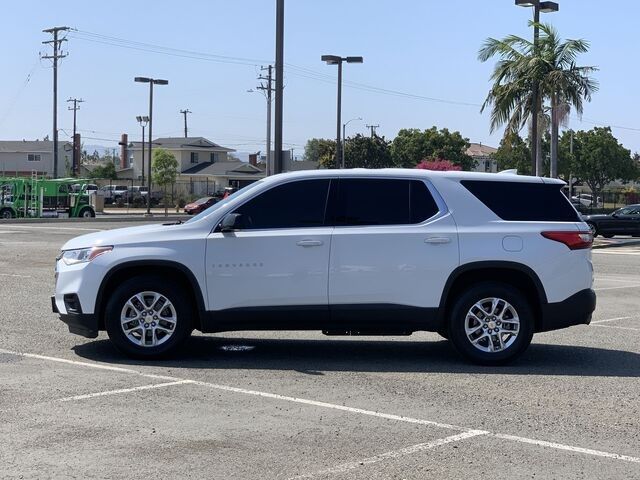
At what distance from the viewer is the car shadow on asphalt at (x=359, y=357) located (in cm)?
898

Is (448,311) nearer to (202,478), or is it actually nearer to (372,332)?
(372,332)

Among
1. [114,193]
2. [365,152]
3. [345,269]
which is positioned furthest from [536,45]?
[114,193]

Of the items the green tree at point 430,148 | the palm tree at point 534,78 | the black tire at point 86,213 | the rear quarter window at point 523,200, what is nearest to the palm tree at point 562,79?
the palm tree at point 534,78

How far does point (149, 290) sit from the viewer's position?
9.00 meters

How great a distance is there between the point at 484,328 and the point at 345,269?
1474mm

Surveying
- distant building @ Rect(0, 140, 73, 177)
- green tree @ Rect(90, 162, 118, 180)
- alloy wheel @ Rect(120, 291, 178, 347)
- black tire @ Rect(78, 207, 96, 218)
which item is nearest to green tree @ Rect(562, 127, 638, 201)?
black tire @ Rect(78, 207, 96, 218)

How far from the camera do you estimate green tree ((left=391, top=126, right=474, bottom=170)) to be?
3219 inches

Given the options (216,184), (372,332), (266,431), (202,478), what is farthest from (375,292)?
(216,184)

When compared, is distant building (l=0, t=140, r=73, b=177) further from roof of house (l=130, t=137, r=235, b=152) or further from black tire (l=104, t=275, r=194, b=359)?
black tire (l=104, t=275, r=194, b=359)

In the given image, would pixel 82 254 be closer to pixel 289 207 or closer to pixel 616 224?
pixel 289 207

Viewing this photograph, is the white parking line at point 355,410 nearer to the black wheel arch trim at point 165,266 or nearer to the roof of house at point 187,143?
the black wheel arch trim at point 165,266

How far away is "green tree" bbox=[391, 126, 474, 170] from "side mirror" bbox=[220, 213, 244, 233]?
238ft

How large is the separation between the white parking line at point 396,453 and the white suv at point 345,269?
250 centimetres

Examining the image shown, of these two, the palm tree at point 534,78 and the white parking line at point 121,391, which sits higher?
the palm tree at point 534,78
